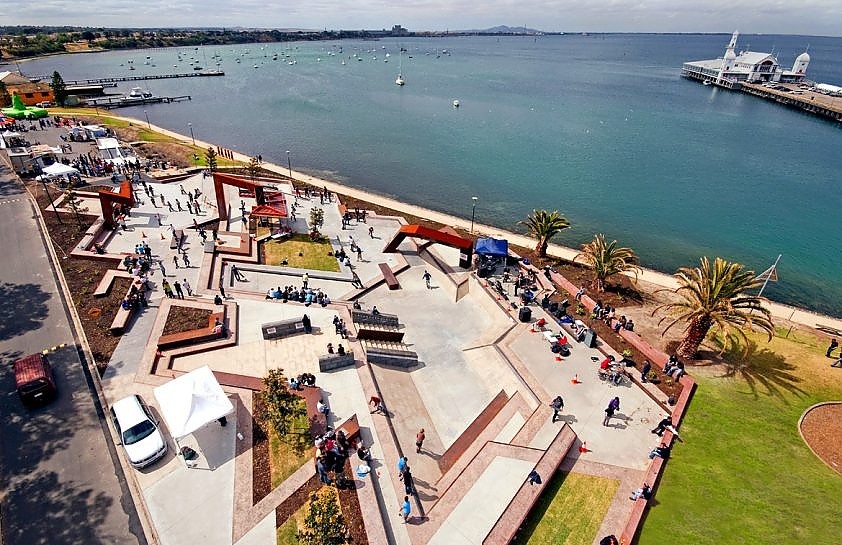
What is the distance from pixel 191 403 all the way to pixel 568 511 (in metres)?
15.8

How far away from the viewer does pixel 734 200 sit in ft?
206

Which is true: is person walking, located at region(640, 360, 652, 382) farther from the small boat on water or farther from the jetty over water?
the jetty over water

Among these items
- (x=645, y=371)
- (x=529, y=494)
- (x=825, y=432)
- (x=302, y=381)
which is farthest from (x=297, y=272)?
(x=825, y=432)

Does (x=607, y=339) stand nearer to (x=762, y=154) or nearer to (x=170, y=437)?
(x=170, y=437)

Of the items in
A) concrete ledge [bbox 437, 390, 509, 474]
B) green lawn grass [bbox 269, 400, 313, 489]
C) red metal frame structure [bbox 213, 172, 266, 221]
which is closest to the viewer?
green lawn grass [bbox 269, 400, 313, 489]

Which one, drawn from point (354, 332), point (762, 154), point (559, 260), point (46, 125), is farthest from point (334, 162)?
point (762, 154)

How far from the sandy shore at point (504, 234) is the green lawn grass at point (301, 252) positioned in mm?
17130

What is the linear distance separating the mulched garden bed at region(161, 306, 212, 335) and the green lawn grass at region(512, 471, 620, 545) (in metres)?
19.7

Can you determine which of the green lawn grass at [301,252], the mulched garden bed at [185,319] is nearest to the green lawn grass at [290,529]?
the mulched garden bed at [185,319]

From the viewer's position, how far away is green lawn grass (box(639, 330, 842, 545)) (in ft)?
56.2

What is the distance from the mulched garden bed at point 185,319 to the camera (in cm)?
2485

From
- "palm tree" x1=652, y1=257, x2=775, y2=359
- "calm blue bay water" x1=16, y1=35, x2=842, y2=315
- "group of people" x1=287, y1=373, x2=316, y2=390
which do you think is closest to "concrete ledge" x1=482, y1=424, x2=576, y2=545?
"palm tree" x1=652, y1=257, x2=775, y2=359

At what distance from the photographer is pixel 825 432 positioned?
21516 mm

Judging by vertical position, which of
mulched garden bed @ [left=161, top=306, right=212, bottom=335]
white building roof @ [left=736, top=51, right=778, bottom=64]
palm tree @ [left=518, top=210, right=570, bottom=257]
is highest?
white building roof @ [left=736, top=51, right=778, bottom=64]
